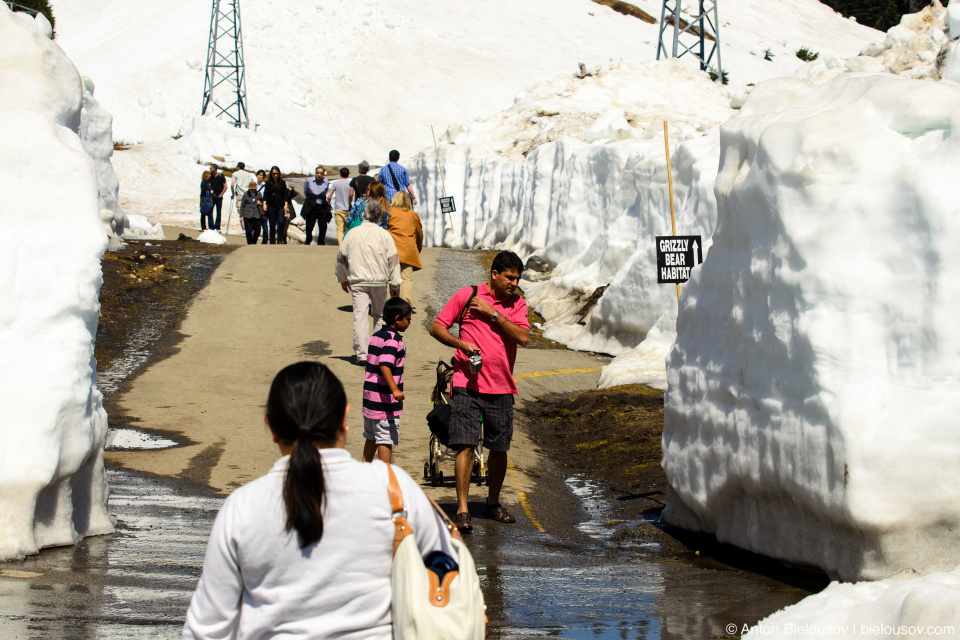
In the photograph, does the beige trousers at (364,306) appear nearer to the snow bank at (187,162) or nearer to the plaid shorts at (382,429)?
the plaid shorts at (382,429)

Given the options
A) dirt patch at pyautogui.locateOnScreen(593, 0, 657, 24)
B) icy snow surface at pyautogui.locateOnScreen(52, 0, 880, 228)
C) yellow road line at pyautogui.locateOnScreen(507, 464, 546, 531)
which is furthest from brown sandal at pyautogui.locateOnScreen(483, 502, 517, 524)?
dirt patch at pyautogui.locateOnScreen(593, 0, 657, 24)

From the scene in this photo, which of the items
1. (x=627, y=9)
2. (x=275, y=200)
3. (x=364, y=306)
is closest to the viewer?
(x=364, y=306)

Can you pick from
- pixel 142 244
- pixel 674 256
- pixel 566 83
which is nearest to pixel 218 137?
pixel 566 83

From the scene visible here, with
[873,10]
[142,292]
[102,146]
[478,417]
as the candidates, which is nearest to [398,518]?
[478,417]

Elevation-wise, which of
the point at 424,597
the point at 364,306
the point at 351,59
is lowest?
the point at 424,597

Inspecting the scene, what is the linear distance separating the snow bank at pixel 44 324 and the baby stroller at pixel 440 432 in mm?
1963

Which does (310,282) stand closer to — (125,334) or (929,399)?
(125,334)

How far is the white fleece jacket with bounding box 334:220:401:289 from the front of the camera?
10477 mm

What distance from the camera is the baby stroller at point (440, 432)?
21.7ft

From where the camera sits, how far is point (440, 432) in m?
6.62

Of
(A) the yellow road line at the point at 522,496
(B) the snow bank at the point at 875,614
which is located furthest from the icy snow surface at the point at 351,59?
(B) the snow bank at the point at 875,614

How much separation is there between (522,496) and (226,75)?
60179mm

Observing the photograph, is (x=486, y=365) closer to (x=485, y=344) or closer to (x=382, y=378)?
(x=485, y=344)

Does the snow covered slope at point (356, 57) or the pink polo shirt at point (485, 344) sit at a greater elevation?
the snow covered slope at point (356, 57)
